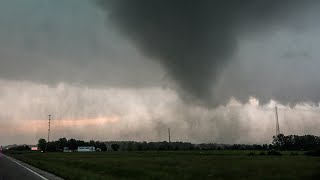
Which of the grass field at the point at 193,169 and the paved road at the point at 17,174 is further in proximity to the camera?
the grass field at the point at 193,169

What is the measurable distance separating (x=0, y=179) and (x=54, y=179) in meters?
3.91

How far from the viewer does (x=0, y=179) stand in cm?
3212

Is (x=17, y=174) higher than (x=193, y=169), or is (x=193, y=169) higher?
(x=193, y=169)

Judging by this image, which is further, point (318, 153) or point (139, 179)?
point (318, 153)

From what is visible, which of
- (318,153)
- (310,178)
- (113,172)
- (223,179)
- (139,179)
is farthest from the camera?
(318,153)

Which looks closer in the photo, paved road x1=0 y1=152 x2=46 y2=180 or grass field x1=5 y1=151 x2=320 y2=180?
paved road x1=0 y1=152 x2=46 y2=180

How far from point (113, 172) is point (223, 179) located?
16.3m

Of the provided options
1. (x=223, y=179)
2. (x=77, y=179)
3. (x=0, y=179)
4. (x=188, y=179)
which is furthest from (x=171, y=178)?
(x=0, y=179)

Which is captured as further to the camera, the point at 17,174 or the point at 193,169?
the point at 193,169

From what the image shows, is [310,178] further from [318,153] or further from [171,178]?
[318,153]

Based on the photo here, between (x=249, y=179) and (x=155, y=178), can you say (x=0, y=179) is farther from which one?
(x=249, y=179)

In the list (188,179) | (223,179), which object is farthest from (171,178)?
(223,179)

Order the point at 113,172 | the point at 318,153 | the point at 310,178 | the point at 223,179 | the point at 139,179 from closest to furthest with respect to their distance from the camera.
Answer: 1. the point at 310,178
2. the point at 223,179
3. the point at 139,179
4. the point at 113,172
5. the point at 318,153

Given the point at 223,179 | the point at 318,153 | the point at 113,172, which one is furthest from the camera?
the point at 318,153
